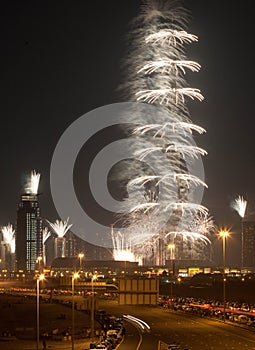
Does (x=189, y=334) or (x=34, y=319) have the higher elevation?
(x=189, y=334)

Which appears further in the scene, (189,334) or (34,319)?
(34,319)

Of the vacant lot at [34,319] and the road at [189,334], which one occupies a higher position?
the road at [189,334]

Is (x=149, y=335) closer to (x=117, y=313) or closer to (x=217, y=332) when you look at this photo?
(x=217, y=332)

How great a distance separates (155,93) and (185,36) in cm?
1061

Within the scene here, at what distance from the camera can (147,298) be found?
286 feet

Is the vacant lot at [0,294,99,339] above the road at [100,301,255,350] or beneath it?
beneath

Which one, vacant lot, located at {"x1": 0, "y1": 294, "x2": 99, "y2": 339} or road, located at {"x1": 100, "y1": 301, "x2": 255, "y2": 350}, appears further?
vacant lot, located at {"x1": 0, "y1": 294, "x2": 99, "y2": 339}

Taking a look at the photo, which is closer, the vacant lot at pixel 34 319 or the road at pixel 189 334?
the road at pixel 189 334

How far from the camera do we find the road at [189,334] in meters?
64.1

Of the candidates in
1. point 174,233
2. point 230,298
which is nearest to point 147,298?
point 174,233

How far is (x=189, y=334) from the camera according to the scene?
247 ft

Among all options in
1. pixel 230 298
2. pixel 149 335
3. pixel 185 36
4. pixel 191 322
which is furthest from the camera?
pixel 230 298

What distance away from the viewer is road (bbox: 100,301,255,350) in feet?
210

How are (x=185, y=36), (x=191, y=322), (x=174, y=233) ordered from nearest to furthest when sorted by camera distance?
(x=191, y=322) < (x=185, y=36) < (x=174, y=233)
